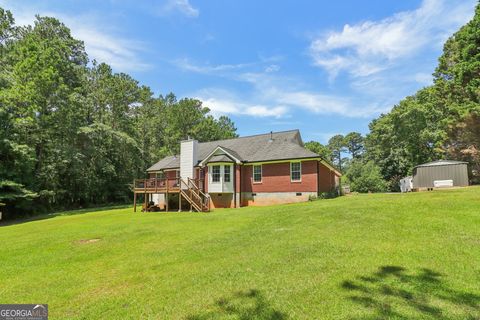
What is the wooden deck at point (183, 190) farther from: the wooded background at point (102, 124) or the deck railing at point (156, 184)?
the wooded background at point (102, 124)

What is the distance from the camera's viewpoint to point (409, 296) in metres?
4.21

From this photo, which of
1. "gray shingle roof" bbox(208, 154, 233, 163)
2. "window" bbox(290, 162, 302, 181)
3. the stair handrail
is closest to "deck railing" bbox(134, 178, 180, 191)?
the stair handrail

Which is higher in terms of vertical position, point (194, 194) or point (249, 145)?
point (249, 145)

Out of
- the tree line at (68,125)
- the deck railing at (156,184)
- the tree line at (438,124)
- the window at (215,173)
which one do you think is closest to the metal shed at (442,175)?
the tree line at (438,124)

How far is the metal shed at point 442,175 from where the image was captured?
20.7 m

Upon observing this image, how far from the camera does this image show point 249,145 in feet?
82.8

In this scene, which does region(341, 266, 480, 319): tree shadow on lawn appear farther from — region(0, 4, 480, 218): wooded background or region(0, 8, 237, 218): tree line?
region(0, 8, 237, 218): tree line

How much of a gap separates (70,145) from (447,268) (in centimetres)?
3528

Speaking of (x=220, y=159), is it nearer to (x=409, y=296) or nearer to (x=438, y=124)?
(x=409, y=296)

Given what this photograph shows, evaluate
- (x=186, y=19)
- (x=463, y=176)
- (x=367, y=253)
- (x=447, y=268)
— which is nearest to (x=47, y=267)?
(x=367, y=253)

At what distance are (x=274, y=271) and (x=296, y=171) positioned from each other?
50.9 ft

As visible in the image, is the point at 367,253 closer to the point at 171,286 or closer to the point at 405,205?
the point at 171,286

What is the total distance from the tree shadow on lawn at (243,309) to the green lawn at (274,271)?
2 centimetres

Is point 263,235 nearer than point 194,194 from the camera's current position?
Yes
